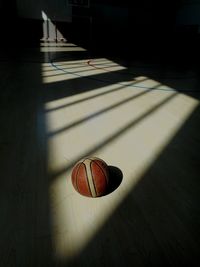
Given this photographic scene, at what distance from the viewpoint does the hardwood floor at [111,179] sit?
126cm

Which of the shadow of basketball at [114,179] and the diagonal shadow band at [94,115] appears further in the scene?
the diagonal shadow band at [94,115]

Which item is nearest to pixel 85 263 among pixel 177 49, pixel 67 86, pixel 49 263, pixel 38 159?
pixel 49 263

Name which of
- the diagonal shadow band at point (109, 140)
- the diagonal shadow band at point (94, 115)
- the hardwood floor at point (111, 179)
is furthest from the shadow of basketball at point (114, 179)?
the diagonal shadow band at point (94, 115)

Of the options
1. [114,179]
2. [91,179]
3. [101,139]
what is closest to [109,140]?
[101,139]

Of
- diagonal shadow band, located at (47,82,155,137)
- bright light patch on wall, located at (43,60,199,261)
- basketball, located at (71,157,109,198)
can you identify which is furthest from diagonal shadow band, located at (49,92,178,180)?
diagonal shadow band, located at (47,82,155,137)

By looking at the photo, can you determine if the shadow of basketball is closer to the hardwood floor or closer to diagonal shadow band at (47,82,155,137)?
the hardwood floor

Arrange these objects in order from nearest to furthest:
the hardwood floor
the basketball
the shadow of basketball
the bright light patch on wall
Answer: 1. the hardwood floor
2. the bright light patch on wall
3. the basketball
4. the shadow of basketball

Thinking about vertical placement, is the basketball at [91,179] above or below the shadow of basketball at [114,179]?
above

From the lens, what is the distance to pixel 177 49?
40.4ft

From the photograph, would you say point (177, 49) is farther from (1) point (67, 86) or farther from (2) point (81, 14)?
(1) point (67, 86)

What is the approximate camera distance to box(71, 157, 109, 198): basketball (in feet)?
5.18

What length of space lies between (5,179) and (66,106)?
183cm

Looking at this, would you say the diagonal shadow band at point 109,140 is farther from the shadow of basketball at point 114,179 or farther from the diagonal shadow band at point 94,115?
the diagonal shadow band at point 94,115

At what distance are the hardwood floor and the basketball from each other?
0.19ft
